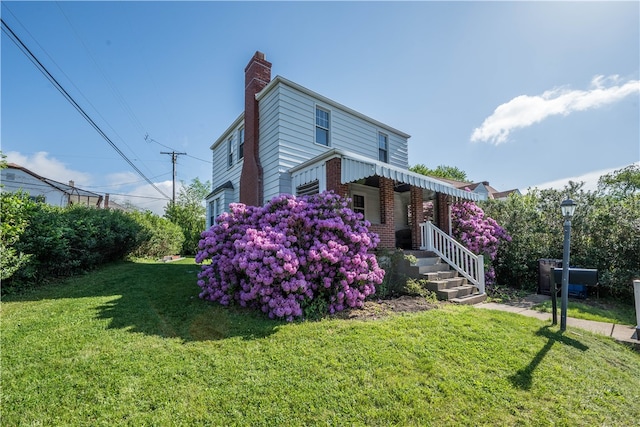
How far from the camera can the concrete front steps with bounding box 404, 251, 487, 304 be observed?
6.56m

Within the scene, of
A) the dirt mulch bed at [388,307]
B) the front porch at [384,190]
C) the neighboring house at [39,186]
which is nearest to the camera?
→ the dirt mulch bed at [388,307]

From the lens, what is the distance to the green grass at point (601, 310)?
5.92m

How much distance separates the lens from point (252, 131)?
1065 cm

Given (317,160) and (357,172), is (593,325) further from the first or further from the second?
(317,160)

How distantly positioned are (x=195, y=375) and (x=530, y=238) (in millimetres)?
11213

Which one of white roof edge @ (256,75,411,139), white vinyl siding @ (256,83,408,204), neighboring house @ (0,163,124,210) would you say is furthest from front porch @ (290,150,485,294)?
neighboring house @ (0,163,124,210)

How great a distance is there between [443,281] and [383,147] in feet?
24.7

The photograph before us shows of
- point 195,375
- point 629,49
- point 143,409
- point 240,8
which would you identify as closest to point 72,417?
point 143,409

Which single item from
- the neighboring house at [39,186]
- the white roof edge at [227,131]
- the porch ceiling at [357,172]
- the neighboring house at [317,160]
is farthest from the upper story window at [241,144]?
the neighboring house at [39,186]

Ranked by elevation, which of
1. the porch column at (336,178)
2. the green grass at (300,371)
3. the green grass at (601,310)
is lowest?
the green grass at (601,310)

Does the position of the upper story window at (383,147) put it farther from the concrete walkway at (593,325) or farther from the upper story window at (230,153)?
the concrete walkway at (593,325)

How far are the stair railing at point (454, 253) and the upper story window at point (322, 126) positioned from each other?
481cm

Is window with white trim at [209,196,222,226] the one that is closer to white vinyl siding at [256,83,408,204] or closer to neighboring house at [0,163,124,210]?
white vinyl siding at [256,83,408,204]

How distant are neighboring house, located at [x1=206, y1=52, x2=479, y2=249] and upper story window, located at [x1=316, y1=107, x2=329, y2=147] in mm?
37
